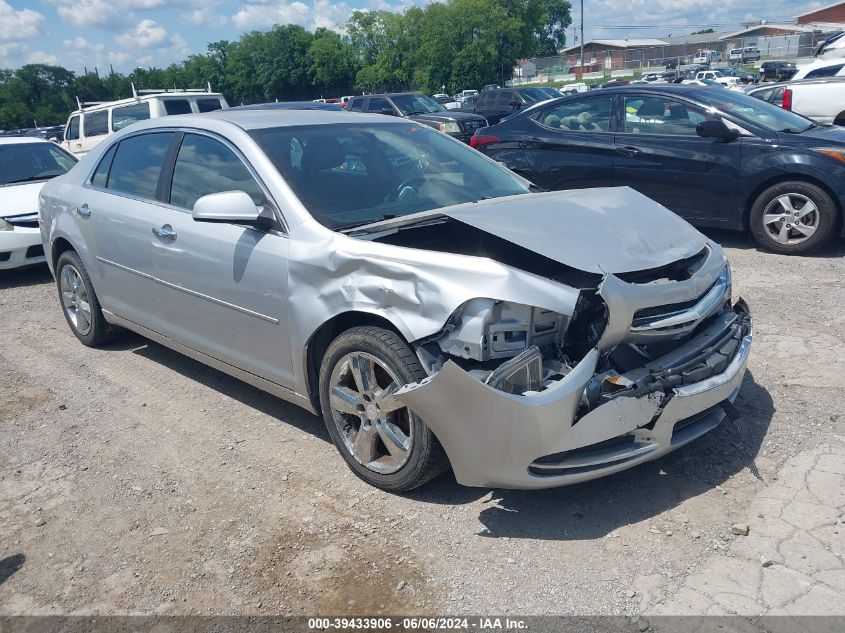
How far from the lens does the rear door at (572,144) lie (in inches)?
311

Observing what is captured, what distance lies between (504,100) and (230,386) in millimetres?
20814

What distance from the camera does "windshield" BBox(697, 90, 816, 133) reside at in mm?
7262

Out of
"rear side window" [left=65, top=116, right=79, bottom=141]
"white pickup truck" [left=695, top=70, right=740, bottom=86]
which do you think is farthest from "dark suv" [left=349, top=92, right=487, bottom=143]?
"white pickup truck" [left=695, top=70, right=740, bottom=86]

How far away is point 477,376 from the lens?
2979mm

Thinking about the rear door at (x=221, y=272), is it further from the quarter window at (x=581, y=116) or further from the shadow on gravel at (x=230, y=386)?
the quarter window at (x=581, y=116)

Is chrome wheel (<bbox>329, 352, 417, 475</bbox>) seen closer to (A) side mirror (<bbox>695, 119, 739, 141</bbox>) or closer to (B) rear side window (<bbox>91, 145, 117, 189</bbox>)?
(B) rear side window (<bbox>91, 145, 117, 189</bbox>)

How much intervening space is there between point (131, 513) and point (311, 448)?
3.12 ft

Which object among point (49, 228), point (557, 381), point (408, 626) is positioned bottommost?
point (408, 626)

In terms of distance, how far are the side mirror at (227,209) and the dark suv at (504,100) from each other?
1959 cm

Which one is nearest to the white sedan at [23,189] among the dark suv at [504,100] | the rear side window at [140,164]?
the rear side window at [140,164]

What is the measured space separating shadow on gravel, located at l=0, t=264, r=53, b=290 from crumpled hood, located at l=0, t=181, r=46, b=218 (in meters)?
0.80

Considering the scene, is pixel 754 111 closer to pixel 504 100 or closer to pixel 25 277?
pixel 25 277

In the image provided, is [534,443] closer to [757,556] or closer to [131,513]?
[757,556]

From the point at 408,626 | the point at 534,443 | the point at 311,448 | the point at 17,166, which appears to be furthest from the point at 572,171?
the point at 17,166
